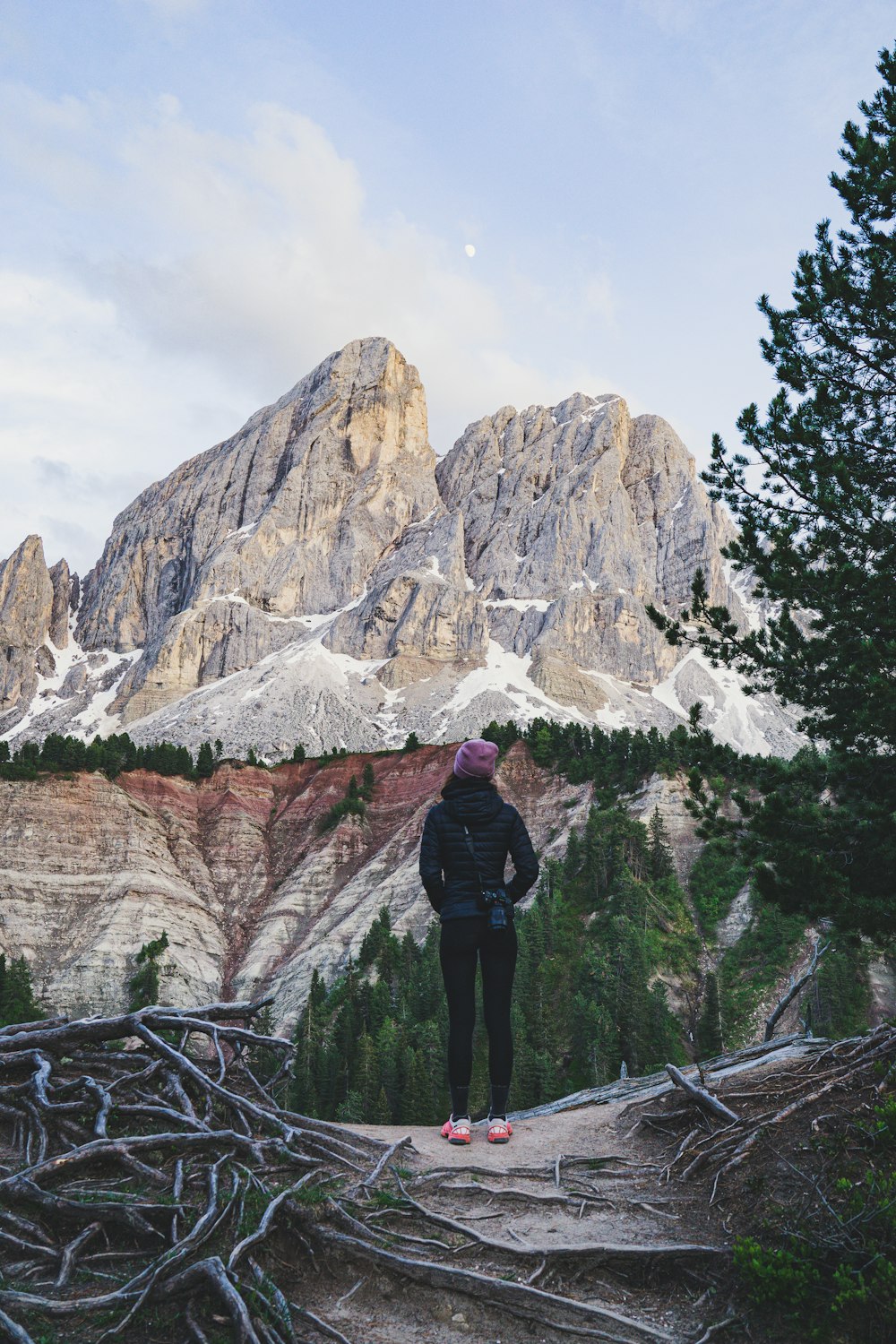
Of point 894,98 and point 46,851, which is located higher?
point 894,98

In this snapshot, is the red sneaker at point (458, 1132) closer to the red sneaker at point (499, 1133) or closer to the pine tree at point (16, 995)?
the red sneaker at point (499, 1133)

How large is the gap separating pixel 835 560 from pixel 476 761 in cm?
644

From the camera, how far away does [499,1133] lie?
7789mm

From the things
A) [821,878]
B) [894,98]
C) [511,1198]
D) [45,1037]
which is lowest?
[511,1198]

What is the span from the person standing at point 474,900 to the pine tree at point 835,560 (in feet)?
14.6

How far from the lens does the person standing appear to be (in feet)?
27.0

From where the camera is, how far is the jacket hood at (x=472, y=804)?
859 centimetres

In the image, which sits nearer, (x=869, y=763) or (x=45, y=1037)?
(x=45, y=1037)

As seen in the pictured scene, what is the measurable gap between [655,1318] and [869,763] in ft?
27.4

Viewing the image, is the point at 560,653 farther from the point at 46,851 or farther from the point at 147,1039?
the point at 147,1039

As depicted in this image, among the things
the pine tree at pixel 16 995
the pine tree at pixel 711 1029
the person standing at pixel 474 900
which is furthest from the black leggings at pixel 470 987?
the pine tree at pixel 16 995

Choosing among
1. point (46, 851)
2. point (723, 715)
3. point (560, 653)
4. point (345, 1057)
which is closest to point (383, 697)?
point (560, 653)

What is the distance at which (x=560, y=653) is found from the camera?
7677 inches

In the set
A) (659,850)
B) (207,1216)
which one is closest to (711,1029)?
(659,850)
